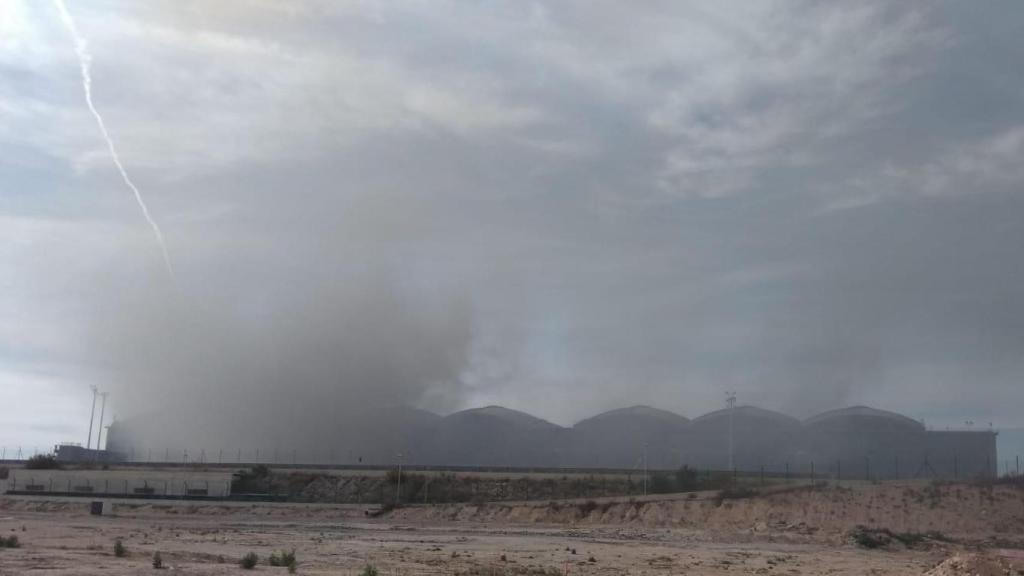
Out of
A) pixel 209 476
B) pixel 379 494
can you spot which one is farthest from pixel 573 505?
pixel 209 476

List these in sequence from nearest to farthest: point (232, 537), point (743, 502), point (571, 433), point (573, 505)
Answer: point (232, 537), point (743, 502), point (573, 505), point (571, 433)

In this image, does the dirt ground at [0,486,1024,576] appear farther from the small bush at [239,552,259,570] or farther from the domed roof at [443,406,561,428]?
the domed roof at [443,406,561,428]

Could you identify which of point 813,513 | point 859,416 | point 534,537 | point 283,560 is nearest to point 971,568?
point 283,560

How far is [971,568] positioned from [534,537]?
121 feet

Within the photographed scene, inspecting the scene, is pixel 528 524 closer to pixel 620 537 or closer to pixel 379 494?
pixel 620 537

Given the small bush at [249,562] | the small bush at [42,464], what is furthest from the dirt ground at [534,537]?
the small bush at [42,464]

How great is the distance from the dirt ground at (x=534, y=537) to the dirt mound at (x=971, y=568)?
9cm

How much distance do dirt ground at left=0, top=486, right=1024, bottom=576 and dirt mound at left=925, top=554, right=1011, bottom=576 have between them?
0.09 metres

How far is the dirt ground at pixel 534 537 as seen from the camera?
151 ft

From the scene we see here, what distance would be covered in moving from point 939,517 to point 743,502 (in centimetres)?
1615

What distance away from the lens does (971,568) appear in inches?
1580

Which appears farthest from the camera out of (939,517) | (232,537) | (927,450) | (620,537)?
(927,450)

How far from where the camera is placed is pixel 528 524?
9056 cm

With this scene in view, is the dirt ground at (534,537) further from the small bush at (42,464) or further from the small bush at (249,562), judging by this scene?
the small bush at (42,464)
